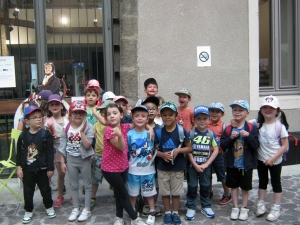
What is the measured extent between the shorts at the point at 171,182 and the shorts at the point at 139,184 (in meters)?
0.12

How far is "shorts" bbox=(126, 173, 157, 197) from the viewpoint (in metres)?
4.11

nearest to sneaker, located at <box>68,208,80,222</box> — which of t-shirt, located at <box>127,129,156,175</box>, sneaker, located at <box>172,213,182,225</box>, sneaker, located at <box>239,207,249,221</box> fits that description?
t-shirt, located at <box>127,129,156,175</box>

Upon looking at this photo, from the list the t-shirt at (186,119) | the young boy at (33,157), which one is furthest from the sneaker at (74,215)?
the t-shirt at (186,119)

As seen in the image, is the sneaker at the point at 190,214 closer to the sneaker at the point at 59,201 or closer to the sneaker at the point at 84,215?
the sneaker at the point at 84,215

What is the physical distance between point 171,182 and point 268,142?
50.0 inches

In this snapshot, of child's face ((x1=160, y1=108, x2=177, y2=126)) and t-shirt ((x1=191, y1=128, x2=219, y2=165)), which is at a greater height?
child's face ((x1=160, y1=108, x2=177, y2=126))

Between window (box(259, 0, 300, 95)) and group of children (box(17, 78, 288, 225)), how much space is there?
9.14 feet

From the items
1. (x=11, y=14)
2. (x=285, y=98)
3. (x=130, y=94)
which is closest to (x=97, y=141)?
(x=130, y=94)

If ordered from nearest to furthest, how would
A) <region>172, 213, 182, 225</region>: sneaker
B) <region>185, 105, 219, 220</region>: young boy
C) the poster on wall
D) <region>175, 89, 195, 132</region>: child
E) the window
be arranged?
<region>172, 213, 182, 225</region>: sneaker
<region>185, 105, 219, 220</region>: young boy
<region>175, 89, 195, 132</region>: child
the poster on wall
the window

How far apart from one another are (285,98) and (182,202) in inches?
126

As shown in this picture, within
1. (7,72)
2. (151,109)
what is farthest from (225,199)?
(7,72)

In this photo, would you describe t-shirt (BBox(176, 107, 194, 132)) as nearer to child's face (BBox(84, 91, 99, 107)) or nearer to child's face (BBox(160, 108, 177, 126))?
child's face (BBox(160, 108, 177, 126))

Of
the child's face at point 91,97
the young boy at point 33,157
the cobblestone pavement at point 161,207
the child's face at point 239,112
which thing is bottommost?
the cobblestone pavement at point 161,207

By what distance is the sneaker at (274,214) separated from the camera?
13.7 ft
